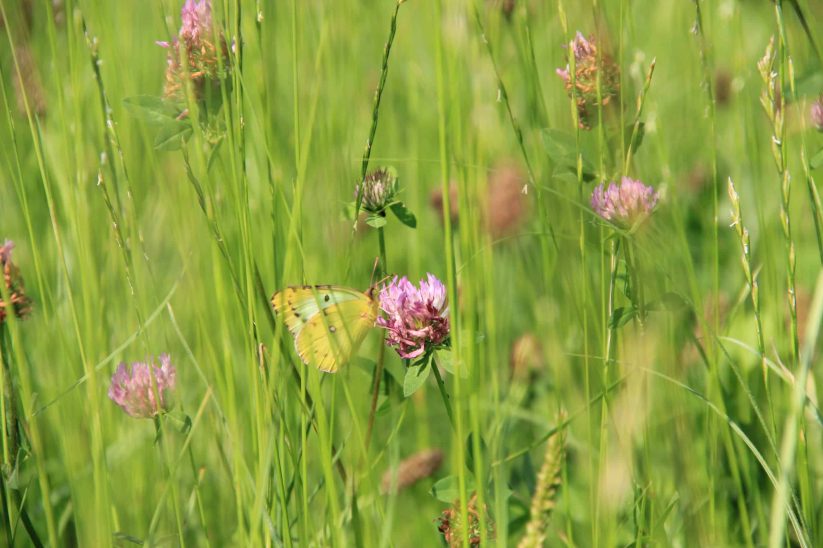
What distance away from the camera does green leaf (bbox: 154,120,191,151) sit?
100 centimetres

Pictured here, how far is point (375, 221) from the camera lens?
92 cm

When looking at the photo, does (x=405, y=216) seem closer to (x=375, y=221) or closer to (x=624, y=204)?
(x=375, y=221)

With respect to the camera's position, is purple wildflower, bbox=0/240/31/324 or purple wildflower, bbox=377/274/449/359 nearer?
purple wildflower, bbox=377/274/449/359

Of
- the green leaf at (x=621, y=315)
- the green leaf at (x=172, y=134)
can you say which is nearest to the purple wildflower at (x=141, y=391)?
the green leaf at (x=172, y=134)

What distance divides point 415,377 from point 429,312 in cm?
7

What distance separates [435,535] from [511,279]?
21.2 inches

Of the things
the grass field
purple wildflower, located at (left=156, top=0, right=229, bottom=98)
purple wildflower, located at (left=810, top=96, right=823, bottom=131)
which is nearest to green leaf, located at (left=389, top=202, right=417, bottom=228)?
the grass field

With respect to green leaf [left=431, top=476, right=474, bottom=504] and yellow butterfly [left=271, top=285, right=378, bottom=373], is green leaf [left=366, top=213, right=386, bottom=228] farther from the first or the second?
green leaf [left=431, top=476, right=474, bottom=504]

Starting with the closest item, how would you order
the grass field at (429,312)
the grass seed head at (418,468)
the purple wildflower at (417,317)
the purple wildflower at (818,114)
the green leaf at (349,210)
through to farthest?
the grass field at (429,312) → the purple wildflower at (417,317) → the green leaf at (349,210) → the purple wildflower at (818,114) → the grass seed head at (418,468)

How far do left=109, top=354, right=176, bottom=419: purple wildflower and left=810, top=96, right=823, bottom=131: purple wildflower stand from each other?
2.72ft

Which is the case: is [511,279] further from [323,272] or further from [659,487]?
[659,487]

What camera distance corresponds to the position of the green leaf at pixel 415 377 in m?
0.83

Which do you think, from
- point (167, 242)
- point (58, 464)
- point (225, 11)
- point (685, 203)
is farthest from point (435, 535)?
point (685, 203)

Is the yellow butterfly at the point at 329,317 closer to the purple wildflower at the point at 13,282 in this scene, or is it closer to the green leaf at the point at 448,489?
the green leaf at the point at 448,489
